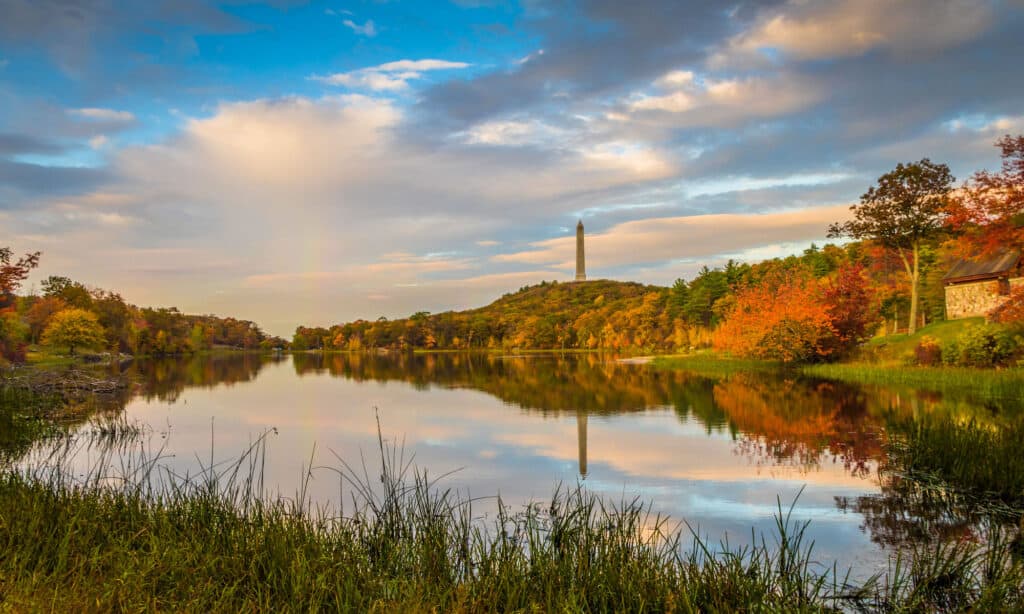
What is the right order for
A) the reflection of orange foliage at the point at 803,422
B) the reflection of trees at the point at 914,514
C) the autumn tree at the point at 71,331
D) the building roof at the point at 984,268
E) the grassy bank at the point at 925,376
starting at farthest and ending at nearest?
1. the autumn tree at the point at 71,331
2. the building roof at the point at 984,268
3. the grassy bank at the point at 925,376
4. the reflection of orange foliage at the point at 803,422
5. the reflection of trees at the point at 914,514

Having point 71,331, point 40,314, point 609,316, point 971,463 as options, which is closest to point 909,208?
point 971,463

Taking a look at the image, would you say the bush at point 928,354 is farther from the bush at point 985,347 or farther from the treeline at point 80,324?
the treeline at point 80,324

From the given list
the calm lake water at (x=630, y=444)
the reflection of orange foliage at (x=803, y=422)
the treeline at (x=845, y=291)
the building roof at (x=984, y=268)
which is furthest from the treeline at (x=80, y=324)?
the building roof at (x=984, y=268)

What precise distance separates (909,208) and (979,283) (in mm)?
5906

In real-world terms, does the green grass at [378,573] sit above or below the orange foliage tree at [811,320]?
below

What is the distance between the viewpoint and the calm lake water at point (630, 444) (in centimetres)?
819

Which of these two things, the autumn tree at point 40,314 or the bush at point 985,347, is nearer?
the bush at point 985,347

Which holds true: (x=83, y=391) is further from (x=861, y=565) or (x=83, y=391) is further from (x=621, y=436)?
(x=861, y=565)

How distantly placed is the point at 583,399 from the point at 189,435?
13.7 meters

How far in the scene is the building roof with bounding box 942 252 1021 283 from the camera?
3247 centimetres

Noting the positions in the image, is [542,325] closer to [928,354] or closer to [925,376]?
[928,354]

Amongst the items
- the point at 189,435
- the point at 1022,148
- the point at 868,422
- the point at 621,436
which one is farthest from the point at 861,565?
the point at 1022,148

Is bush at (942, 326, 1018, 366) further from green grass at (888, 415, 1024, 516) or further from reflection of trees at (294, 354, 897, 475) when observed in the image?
green grass at (888, 415, 1024, 516)

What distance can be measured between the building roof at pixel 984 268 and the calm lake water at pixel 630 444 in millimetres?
15827
